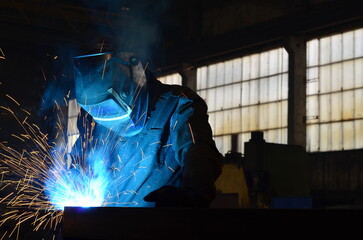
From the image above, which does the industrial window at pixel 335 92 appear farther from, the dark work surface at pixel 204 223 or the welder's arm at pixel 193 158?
the dark work surface at pixel 204 223

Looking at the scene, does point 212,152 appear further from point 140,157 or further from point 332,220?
point 332,220

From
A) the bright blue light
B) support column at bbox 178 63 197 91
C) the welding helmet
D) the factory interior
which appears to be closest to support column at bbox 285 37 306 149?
the factory interior

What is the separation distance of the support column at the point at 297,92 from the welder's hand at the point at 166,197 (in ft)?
32.2

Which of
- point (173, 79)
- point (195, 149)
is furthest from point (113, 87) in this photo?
point (173, 79)

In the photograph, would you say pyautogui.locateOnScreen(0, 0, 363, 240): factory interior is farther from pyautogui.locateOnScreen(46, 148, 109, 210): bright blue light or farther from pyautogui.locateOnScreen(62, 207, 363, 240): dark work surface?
pyautogui.locateOnScreen(62, 207, 363, 240): dark work surface

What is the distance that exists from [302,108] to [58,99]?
5.94 meters

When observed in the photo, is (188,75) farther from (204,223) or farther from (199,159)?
(204,223)

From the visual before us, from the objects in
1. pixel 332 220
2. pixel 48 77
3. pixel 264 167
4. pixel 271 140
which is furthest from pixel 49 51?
pixel 332 220

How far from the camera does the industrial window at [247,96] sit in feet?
40.3

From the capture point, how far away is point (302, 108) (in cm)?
1173

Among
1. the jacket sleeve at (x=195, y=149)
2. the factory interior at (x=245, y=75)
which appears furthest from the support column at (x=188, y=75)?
the jacket sleeve at (x=195, y=149)

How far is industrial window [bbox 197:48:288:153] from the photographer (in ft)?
40.3

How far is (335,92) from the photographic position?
11.2 m

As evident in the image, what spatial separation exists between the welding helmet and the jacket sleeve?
0.85 feet
